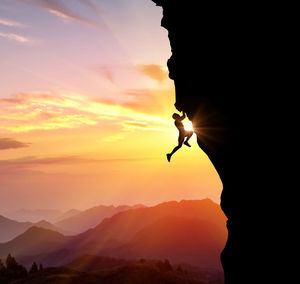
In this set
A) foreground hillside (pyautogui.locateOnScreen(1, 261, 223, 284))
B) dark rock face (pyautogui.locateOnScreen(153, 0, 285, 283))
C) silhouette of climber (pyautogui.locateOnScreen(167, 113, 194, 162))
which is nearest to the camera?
dark rock face (pyautogui.locateOnScreen(153, 0, 285, 283))

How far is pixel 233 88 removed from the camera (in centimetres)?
1329

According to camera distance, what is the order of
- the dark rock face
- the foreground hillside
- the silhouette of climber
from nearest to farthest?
the dark rock face → the silhouette of climber → the foreground hillside

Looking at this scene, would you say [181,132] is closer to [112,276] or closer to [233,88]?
[233,88]

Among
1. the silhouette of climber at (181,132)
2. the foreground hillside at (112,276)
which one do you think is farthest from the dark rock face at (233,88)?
the foreground hillside at (112,276)

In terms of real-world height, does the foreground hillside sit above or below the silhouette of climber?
below

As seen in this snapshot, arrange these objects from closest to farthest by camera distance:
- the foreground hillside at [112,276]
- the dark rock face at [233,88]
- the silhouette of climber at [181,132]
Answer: the dark rock face at [233,88] < the silhouette of climber at [181,132] < the foreground hillside at [112,276]

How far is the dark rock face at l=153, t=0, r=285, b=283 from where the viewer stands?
37.5 feet

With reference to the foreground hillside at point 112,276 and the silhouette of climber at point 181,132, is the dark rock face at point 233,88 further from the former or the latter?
the foreground hillside at point 112,276

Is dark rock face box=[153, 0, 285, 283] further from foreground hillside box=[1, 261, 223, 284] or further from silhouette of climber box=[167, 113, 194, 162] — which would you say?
foreground hillside box=[1, 261, 223, 284]

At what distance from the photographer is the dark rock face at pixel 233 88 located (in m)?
11.4

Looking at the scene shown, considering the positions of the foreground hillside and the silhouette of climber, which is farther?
the foreground hillside

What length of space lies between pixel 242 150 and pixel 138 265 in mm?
87039

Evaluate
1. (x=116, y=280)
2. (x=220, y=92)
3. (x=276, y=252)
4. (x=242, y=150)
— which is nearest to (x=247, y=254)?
(x=276, y=252)

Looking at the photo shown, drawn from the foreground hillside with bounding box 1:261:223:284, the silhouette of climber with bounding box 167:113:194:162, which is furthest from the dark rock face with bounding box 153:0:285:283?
the foreground hillside with bounding box 1:261:223:284
